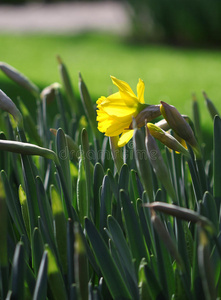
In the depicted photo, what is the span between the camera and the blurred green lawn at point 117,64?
4145mm

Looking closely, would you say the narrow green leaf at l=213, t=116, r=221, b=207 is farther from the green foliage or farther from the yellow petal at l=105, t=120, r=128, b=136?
the yellow petal at l=105, t=120, r=128, b=136

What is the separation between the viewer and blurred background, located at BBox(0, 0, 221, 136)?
4.47 m

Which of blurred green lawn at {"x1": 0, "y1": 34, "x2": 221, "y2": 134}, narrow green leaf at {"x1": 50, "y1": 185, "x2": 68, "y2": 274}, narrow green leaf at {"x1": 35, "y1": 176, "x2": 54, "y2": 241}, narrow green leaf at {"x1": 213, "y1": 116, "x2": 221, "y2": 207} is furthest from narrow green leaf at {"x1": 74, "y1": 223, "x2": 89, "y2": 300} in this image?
blurred green lawn at {"x1": 0, "y1": 34, "x2": 221, "y2": 134}

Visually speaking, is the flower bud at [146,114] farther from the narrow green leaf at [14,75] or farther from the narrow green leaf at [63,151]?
the narrow green leaf at [14,75]

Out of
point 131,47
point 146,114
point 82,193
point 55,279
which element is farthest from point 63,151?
point 131,47

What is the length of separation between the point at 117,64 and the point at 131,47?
124 centimetres

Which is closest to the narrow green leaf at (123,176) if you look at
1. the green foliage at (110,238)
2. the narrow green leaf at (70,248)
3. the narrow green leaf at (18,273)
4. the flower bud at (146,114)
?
the green foliage at (110,238)

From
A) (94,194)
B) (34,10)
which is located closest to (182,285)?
(94,194)

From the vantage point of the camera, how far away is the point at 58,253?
953mm

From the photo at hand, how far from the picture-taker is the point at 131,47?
270 inches

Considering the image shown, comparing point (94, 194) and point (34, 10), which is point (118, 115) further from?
point (34, 10)

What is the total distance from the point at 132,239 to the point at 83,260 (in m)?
0.20

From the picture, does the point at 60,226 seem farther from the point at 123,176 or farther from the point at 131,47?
the point at 131,47

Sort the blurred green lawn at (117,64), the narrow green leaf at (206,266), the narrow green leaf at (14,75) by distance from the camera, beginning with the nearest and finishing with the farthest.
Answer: the narrow green leaf at (206,266) → the narrow green leaf at (14,75) → the blurred green lawn at (117,64)
